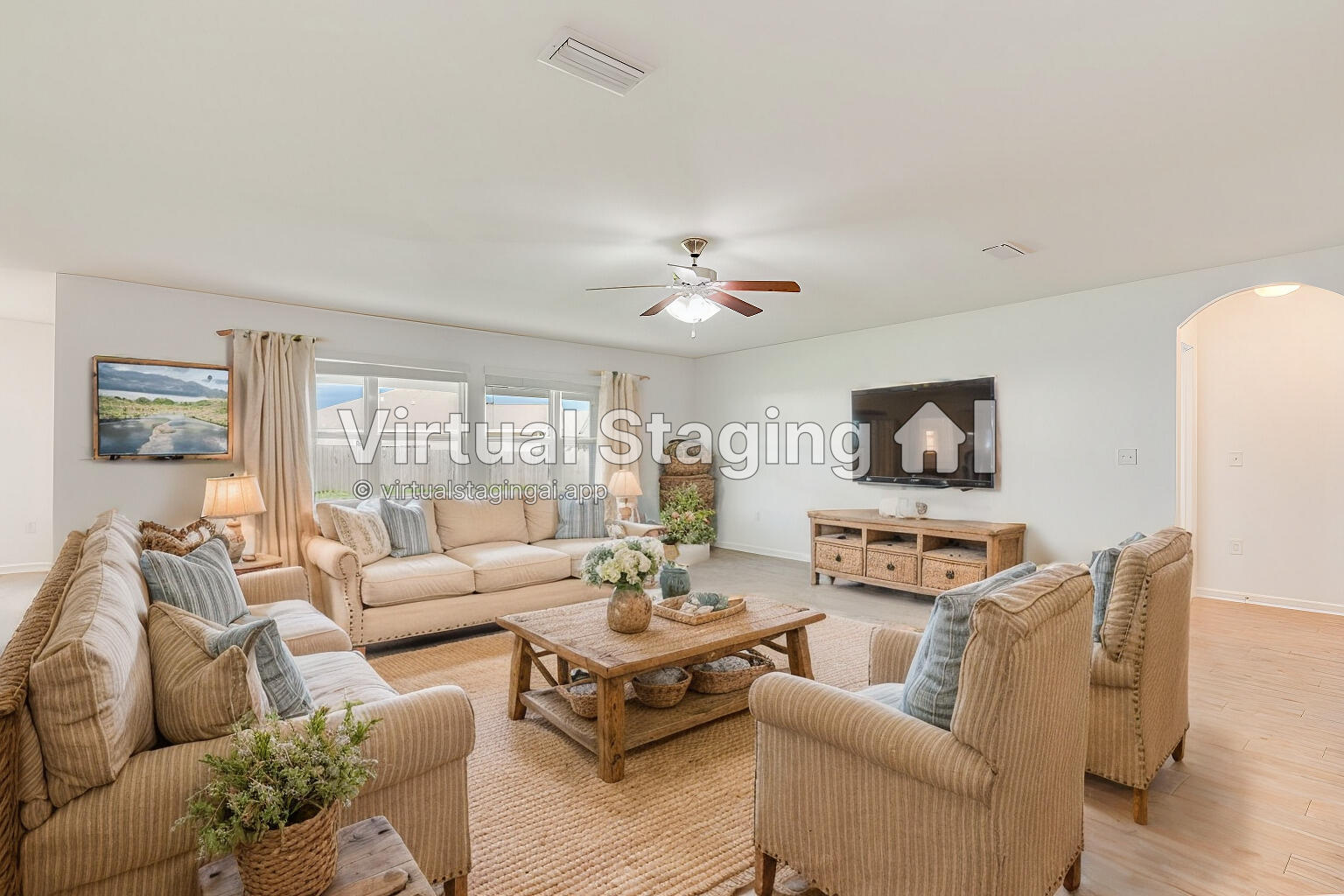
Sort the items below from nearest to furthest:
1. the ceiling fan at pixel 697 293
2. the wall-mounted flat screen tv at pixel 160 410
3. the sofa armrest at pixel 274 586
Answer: the sofa armrest at pixel 274 586 < the ceiling fan at pixel 697 293 < the wall-mounted flat screen tv at pixel 160 410

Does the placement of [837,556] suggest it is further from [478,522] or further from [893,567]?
[478,522]

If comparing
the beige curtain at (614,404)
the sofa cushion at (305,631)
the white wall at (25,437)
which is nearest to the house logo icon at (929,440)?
the beige curtain at (614,404)

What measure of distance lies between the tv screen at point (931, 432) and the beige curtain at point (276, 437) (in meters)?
4.84

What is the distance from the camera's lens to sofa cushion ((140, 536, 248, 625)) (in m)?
2.11

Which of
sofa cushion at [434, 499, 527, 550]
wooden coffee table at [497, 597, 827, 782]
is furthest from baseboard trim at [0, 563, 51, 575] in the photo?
wooden coffee table at [497, 597, 827, 782]

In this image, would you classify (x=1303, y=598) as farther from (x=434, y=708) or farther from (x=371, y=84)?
(x=371, y=84)

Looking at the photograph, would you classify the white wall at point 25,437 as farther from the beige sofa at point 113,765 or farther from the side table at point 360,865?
the side table at point 360,865

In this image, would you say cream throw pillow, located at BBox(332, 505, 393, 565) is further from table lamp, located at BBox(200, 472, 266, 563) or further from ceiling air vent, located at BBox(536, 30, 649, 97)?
ceiling air vent, located at BBox(536, 30, 649, 97)

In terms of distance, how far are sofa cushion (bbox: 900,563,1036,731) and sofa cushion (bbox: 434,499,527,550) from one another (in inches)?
154

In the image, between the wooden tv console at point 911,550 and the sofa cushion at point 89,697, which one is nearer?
the sofa cushion at point 89,697

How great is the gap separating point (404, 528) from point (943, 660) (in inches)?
155

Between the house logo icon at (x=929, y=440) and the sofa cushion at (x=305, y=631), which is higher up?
the house logo icon at (x=929, y=440)

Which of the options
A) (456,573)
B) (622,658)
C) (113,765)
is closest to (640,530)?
(456,573)

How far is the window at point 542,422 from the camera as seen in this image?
6.32 metres
